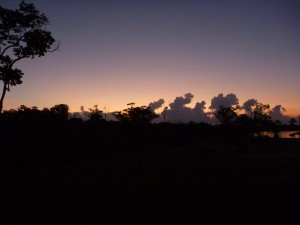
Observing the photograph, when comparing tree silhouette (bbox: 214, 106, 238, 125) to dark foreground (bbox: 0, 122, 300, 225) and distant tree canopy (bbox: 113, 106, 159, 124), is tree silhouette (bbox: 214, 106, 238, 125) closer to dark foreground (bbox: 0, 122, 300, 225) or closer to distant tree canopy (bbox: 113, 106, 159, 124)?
dark foreground (bbox: 0, 122, 300, 225)

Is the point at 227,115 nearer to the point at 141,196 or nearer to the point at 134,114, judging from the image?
the point at 141,196

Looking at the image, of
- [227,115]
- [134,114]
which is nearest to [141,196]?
[227,115]

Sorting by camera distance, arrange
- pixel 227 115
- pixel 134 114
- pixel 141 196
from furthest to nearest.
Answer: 1. pixel 134 114
2. pixel 227 115
3. pixel 141 196

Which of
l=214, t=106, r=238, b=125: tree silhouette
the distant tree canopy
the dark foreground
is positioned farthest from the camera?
the distant tree canopy

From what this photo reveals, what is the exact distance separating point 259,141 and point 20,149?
77.9 ft

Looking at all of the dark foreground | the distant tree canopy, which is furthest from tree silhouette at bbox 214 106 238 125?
the distant tree canopy

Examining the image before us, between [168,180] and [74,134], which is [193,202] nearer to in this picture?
[168,180]

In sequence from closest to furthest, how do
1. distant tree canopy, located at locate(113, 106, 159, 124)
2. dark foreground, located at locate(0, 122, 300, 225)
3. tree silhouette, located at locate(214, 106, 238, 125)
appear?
dark foreground, located at locate(0, 122, 300, 225) → tree silhouette, located at locate(214, 106, 238, 125) → distant tree canopy, located at locate(113, 106, 159, 124)

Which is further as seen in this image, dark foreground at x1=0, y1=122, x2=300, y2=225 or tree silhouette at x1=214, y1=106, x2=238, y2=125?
tree silhouette at x1=214, y1=106, x2=238, y2=125

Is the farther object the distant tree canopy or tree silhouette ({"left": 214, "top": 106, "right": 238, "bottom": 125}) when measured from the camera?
the distant tree canopy

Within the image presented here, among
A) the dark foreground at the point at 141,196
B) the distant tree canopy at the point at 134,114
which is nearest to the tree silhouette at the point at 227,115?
the dark foreground at the point at 141,196

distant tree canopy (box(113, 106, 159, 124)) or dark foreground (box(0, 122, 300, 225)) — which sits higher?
distant tree canopy (box(113, 106, 159, 124))

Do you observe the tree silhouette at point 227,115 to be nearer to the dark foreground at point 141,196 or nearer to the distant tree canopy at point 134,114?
the dark foreground at point 141,196

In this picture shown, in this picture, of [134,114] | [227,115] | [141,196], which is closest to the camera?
[141,196]
